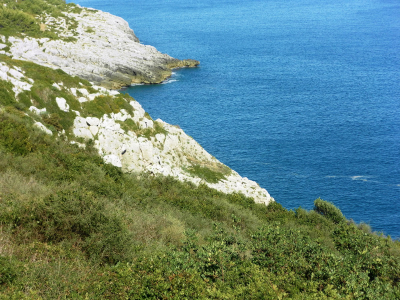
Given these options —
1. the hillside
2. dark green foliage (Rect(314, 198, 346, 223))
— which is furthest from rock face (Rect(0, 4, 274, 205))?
dark green foliage (Rect(314, 198, 346, 223))

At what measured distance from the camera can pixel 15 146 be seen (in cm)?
2853

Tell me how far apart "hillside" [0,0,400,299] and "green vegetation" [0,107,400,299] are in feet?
0.21

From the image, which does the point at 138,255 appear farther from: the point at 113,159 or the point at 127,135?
the point at 127,135

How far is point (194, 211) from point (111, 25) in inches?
5359

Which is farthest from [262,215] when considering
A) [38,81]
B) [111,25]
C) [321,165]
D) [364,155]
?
[111,25]

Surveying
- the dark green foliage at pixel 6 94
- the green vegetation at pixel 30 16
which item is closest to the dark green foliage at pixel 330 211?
the dark green foliage at pixel 6 94

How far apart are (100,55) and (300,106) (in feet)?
204

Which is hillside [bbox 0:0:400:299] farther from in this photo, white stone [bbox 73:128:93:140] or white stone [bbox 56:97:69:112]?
white stone [bbox 56:97:69:112]

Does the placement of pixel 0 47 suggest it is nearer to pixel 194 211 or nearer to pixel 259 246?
pixel 194 211

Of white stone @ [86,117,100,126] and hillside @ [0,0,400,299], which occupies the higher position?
white stone @ [86,117,100,126]

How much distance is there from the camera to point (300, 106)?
90750 millimetres

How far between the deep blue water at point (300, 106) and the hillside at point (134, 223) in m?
17.3

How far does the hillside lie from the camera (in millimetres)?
14445

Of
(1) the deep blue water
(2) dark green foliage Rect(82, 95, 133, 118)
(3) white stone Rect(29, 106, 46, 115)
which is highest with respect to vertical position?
(1) the deep blue water
